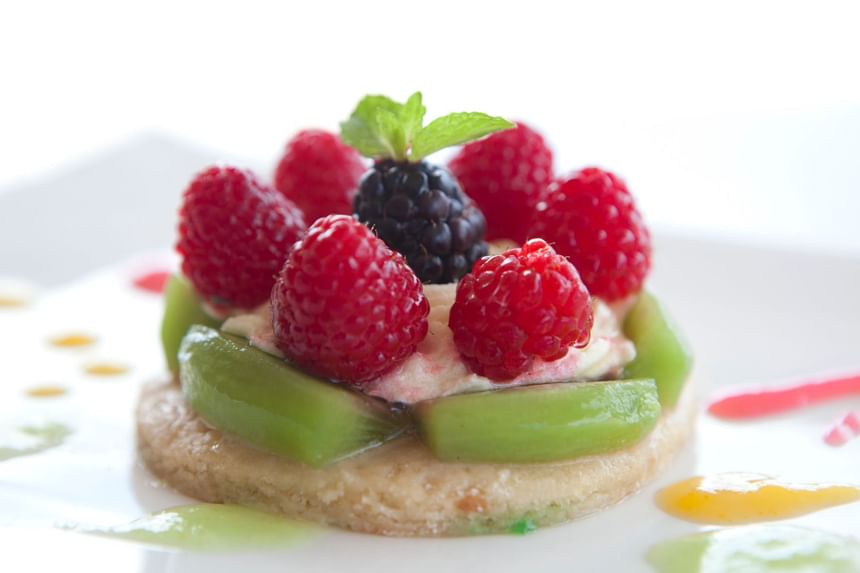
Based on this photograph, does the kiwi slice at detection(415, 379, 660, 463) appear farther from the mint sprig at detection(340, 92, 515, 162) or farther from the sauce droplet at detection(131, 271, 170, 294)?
the sauce droplet at detection(131, 271, 170, 294)

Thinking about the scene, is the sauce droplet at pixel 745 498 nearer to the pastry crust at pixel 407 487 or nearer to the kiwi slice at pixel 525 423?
the pastry crust at pixel 407 487

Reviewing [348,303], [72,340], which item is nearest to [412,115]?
[348,303]

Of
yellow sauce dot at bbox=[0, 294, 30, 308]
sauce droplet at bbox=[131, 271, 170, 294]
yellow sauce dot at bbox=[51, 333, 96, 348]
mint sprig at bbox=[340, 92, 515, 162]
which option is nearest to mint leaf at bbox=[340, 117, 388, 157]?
mint sprig at bbox=[340, 92, 515, 162]

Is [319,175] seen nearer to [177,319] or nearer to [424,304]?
[177,319]

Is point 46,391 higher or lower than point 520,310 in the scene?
lower

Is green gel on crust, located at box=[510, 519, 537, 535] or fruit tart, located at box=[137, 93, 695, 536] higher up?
fruit tart, located at box=[137, 93, 695, 536]

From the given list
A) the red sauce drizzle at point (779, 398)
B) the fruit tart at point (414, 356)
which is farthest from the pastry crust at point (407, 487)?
the red sauce drizzle at point (779, 398)
